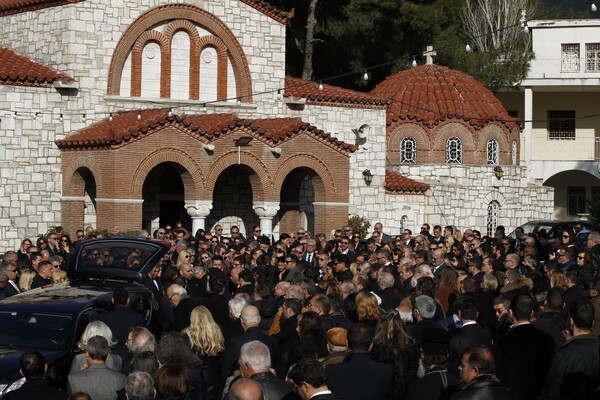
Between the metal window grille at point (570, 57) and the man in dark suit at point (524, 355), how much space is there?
114 ft

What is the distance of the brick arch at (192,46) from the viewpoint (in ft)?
98.8

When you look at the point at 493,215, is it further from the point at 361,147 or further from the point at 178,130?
the point at 178,130

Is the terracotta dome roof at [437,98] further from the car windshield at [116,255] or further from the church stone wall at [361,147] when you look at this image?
the car windshield at [116,255]

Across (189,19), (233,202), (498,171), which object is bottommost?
(233,202)

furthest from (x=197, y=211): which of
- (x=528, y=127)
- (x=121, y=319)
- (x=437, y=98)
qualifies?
(x=528, y=127)

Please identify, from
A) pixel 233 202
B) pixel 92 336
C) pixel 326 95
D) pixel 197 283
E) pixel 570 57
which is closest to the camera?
pixel 92 336

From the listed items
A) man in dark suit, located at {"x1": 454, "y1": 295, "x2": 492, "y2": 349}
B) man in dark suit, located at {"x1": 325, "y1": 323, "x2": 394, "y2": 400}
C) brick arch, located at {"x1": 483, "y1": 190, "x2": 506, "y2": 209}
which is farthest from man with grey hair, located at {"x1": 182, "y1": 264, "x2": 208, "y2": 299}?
brick arch, located at {"x1": 483, "y1": 190, "x2": 506, "y2": 209}

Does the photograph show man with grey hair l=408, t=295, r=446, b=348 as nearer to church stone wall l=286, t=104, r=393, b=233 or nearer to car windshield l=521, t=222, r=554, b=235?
car windshield l=521, t=222, r=554, b=235

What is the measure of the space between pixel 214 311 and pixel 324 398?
4730 mm

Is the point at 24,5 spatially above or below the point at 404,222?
above

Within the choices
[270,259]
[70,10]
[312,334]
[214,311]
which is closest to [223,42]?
[70,10]

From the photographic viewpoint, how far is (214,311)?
12484 millimetres

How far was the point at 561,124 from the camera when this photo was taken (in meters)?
46.5

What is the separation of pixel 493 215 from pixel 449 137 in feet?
10.1
